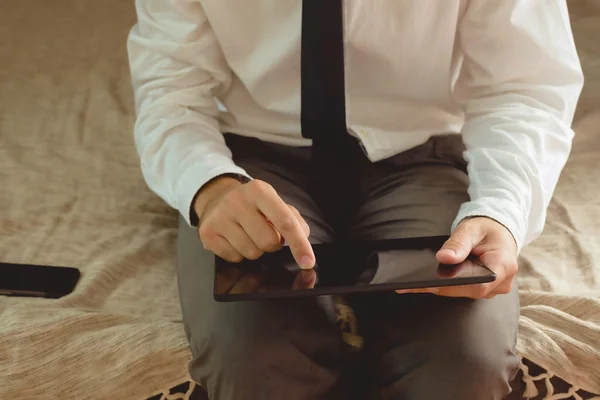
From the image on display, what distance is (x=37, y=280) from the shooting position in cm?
88

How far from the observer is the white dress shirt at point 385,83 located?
0.77 meters

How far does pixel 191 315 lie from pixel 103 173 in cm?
45

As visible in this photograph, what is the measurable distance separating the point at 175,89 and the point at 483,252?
0.43 m

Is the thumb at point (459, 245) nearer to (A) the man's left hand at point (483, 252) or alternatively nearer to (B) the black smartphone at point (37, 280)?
(A) the man's left hand at point (483, 252)

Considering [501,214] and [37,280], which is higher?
[501,214]

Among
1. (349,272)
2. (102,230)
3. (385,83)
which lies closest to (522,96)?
(385,83)

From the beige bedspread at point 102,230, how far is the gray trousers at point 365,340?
4.2 inches

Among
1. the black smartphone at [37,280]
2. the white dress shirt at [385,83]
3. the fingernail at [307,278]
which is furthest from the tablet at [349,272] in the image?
the black smartphone at [37,280]

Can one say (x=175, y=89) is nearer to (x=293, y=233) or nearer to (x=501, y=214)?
(x=293, y=233)

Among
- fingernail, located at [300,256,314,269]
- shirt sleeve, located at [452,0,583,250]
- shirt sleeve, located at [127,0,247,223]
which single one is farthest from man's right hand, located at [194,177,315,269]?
shirt sleeve, located at [452,0,583,250]

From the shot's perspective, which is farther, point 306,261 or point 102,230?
point 102,230

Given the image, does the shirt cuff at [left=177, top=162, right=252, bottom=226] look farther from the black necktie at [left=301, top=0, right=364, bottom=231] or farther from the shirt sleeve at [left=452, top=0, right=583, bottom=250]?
the shirt sleeve at [left=452, top=0, right=583, bottom=250]

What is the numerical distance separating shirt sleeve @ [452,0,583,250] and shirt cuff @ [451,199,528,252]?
0.09ft

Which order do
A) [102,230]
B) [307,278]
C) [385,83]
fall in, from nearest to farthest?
[307,278]
[385,83]
[102,230]
